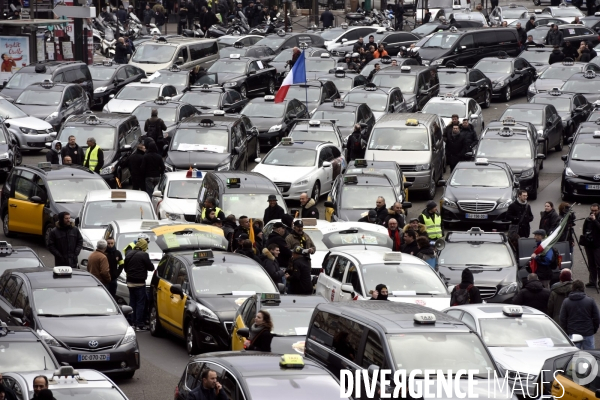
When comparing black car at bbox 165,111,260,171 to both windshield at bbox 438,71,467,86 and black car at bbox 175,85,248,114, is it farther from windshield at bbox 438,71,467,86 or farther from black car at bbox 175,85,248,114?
windshield at bbox 438,71,467,86

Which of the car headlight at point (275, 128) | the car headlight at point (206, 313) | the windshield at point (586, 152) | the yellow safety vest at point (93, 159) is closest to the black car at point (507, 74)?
the car headlight at point (275, 128)

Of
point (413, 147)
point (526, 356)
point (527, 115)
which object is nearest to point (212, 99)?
point (413, 147)

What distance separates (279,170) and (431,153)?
365cm

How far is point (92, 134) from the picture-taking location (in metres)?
30.8

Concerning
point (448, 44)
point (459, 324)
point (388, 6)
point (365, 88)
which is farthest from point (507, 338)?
point (388, 6)

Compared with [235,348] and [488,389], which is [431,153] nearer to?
[235,348]

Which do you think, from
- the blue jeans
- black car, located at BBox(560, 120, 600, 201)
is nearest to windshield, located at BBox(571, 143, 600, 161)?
black car, located at BBox(560, 120, 600, 201)

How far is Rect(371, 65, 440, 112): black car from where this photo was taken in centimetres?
3881

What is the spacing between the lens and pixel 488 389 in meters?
13.0

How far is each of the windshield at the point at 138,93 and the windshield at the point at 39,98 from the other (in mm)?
2405

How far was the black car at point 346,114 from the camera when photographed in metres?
33.8

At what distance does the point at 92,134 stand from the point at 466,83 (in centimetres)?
1405

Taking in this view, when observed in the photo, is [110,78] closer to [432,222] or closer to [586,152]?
[586,152]

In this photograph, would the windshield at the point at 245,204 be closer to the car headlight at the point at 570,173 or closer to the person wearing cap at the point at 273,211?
the person wearing cap at the point at 273,211
